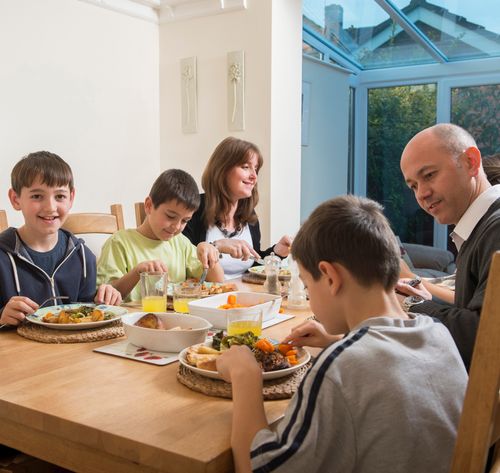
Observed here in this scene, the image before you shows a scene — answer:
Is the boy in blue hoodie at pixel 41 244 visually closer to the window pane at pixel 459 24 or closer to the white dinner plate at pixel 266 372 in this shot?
the white dinner plate at pixel 266 372

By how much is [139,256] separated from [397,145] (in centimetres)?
487

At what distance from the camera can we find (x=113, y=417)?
3.37 feet

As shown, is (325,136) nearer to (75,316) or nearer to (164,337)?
(75,316)

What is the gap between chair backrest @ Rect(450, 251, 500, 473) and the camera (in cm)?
85

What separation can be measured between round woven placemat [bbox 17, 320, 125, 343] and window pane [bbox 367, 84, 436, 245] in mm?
5360

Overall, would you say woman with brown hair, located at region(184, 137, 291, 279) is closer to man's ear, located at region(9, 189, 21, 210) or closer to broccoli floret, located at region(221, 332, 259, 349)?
man's ear, located at region(9, 189, 21, 210)

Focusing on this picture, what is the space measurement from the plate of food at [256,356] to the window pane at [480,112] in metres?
5.32

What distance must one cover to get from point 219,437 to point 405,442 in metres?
0.28

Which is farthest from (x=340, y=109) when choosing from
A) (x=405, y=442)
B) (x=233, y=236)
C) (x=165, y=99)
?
(x=405, y=442)

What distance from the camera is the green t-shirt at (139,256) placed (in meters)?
2.25

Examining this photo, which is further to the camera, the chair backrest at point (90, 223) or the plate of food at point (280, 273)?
the chair backrest at point (90, 223)

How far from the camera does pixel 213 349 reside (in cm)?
136

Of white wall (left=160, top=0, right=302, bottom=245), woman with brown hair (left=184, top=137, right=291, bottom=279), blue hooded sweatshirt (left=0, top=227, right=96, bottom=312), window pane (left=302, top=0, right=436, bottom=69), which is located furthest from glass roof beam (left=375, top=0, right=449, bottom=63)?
blue hooded sweatshirt (left=0, top=227, right=96, bottom=312)

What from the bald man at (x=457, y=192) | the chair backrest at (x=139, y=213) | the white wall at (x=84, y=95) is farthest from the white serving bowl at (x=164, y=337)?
the white wall at (x=84, y=95)
